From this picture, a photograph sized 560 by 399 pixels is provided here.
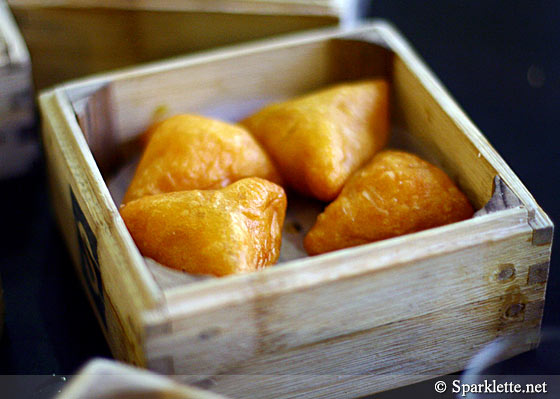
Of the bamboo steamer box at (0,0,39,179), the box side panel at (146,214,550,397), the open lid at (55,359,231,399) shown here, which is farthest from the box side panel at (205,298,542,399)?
the bamboo steamer box at (0,0,39,179)

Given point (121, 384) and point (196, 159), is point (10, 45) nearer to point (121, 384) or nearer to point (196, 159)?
point (196, 159)

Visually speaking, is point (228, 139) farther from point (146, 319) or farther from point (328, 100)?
point (146, 319)

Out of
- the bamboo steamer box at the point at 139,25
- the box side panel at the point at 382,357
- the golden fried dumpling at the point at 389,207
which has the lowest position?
the box side panel at the point at 382,357

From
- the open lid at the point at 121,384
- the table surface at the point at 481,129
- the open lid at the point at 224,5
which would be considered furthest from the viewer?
the open lid at the point at 224,5

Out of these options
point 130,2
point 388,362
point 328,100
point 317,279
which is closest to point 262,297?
point 317,279

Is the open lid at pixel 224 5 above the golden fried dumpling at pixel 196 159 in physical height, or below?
above

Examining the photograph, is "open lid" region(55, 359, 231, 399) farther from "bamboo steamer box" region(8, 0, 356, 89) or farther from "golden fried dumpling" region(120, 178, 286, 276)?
"bamboo steamer box" region(8, 0, 356, 89)

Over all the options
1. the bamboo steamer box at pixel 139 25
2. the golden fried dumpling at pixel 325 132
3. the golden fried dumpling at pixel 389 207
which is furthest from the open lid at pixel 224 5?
the golden fried dumpling at pixel 389 207

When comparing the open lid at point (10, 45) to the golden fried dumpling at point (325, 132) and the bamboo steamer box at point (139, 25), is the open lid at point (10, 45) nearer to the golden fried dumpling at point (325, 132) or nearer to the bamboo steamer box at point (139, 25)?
the bamboo steamer box at point (139, 25)
